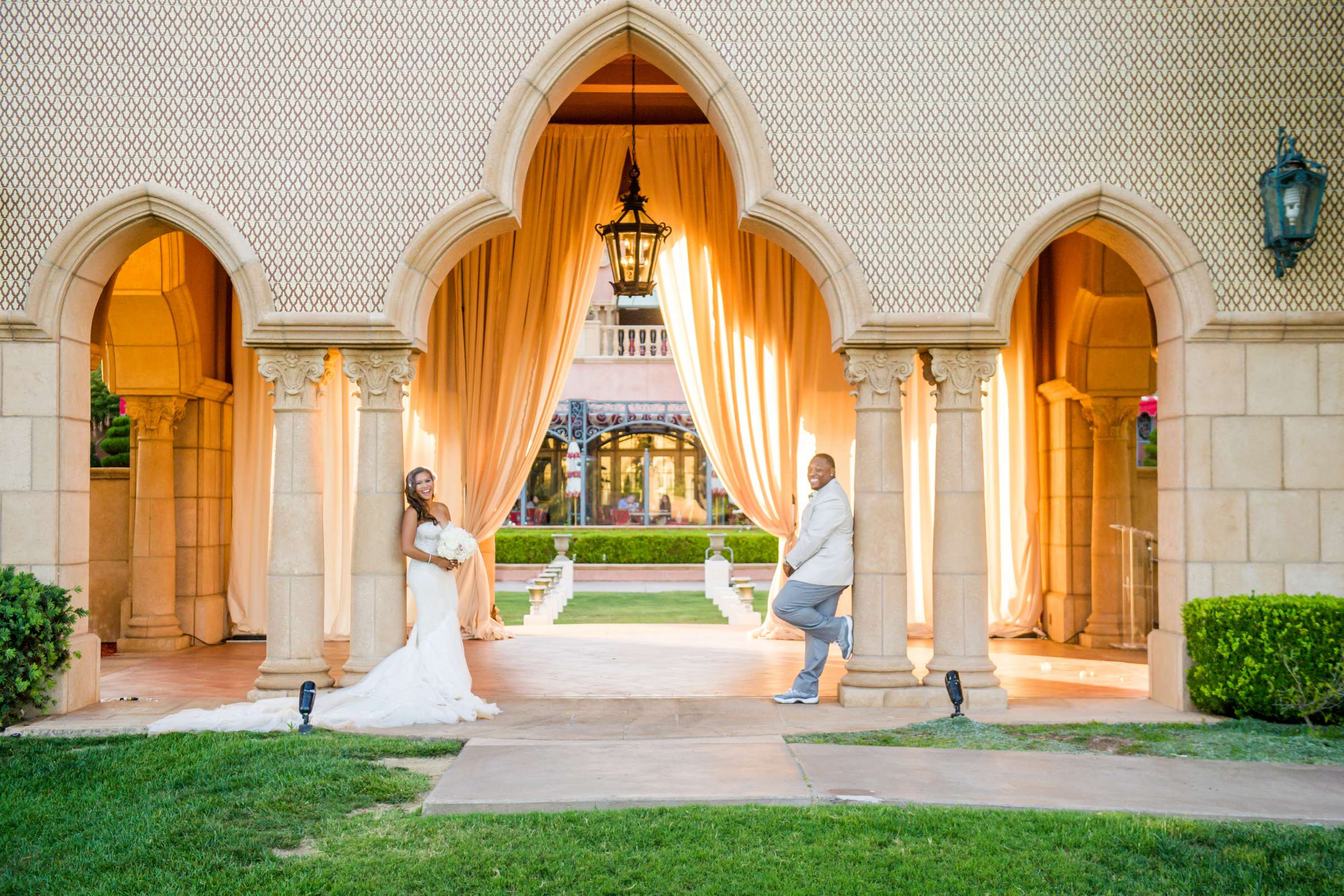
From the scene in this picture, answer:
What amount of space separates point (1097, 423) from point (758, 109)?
16.9 feet

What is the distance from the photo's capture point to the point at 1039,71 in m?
7.95

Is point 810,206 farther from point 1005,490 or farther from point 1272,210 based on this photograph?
point 1005,490

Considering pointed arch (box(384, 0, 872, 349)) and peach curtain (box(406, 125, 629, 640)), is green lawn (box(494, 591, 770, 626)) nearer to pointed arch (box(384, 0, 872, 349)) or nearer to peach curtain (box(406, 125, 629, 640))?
peach curtain (box(406, 125, 629, 640))

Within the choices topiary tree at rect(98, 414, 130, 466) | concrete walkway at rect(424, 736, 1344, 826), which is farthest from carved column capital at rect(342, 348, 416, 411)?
topiary tree at rect(98, 414, 130, 466)

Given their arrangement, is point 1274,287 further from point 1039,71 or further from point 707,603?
point 707,603

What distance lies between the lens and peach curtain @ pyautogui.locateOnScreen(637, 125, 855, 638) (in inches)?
443

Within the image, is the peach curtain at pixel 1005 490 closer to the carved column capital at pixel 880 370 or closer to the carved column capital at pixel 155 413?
the carved column capital at pixel 880 370

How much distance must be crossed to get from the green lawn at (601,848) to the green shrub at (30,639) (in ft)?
5.58

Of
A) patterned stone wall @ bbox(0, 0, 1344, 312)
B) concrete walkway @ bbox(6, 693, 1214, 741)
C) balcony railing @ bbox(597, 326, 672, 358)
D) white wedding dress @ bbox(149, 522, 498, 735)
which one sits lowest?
concrete walkway @ bbox(6, 693, 1214, 741)

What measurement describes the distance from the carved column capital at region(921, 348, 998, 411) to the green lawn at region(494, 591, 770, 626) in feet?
21.7

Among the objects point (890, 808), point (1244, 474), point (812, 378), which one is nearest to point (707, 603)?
point (812, 378)

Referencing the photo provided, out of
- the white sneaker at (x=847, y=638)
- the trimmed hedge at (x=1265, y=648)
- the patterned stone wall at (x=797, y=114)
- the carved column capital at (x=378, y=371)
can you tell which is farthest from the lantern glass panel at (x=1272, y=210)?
the carved column capital at (x=378, y=371)

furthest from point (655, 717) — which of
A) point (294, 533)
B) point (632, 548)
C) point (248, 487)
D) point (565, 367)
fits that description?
point (632, 548)

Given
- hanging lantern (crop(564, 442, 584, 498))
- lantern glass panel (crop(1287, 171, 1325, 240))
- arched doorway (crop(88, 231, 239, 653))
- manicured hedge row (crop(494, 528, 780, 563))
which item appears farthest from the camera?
hanging lantern (crop(564, 442, 584, 498))
